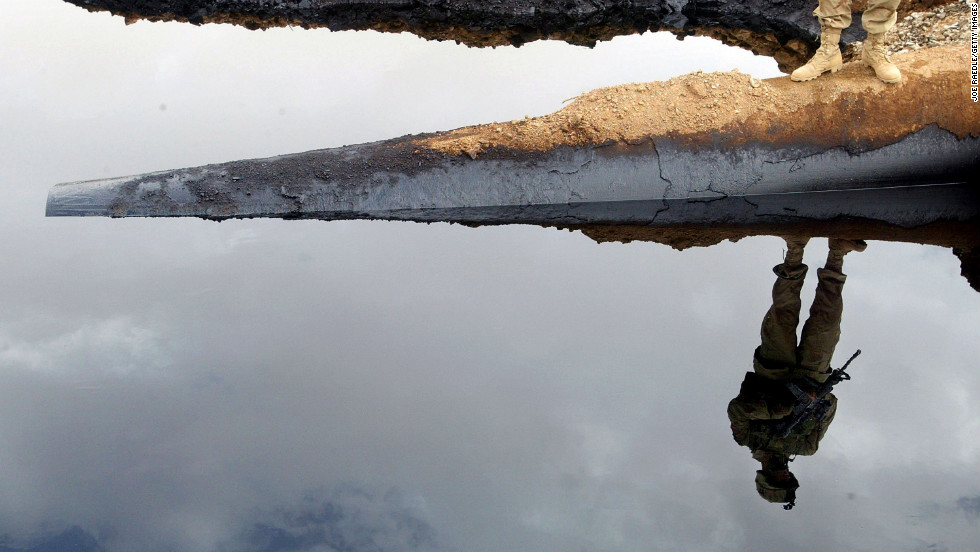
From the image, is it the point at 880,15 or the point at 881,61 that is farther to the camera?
the point at 881,61

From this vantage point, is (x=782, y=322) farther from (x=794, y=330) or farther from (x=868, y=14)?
(x=868, y=14)

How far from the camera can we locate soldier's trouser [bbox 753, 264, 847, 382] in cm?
512

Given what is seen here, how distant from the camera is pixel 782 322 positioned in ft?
17.1

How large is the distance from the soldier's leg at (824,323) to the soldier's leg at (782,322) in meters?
0.07

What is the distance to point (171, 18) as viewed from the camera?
7.05 metres

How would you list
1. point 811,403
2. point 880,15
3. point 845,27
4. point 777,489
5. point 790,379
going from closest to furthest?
point 777,489
point 811,403
point 790,379
point 880,15
point 845,27

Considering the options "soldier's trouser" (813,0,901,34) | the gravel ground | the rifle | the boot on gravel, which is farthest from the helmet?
the gravel ground

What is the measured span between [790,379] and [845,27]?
2.13m

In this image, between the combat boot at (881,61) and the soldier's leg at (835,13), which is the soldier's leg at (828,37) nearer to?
the soldier's leg at (835,13)

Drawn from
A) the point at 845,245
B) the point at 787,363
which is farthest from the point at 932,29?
the point at 787,363

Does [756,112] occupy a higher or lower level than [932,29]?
lower

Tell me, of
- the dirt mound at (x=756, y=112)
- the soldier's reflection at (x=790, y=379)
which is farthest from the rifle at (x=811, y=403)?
the dirt mound at (x=756, y=112)

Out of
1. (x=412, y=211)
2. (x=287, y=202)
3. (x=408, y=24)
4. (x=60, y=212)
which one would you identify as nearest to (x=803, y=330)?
(x=412, y=211)

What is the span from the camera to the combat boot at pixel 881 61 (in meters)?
5.50
